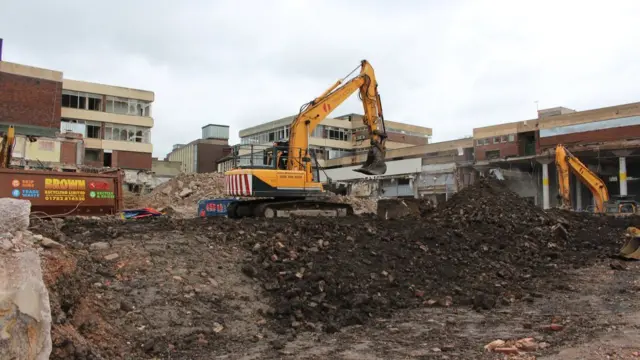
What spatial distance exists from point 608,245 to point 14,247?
16649 mm

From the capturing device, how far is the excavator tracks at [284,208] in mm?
15156

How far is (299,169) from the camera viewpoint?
15406 mm

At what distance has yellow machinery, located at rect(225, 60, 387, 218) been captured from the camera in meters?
14.6

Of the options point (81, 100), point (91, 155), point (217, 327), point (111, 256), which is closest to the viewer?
point (217, 327)

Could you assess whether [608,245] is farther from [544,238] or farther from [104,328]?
[104,328]

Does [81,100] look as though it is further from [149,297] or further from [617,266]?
[617,266]

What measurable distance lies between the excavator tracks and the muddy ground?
2.52 m

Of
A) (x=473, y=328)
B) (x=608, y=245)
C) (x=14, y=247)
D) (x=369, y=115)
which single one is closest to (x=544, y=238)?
(x=608, y=245)

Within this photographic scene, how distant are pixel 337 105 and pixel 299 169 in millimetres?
3106

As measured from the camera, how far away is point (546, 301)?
30.7 feet

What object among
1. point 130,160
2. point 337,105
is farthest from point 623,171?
point 130,160

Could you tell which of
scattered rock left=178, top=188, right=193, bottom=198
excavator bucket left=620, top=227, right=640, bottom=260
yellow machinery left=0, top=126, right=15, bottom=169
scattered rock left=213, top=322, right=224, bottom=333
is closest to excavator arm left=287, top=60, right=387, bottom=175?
excavator bucket left=620, top=227, right=640, bottom=260

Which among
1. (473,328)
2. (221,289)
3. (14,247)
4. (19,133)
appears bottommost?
(473,328)

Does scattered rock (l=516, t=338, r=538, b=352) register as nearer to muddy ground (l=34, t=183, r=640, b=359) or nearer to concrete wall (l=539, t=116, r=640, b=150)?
muddy ground (l=34, t=183, r=640, b=359)
